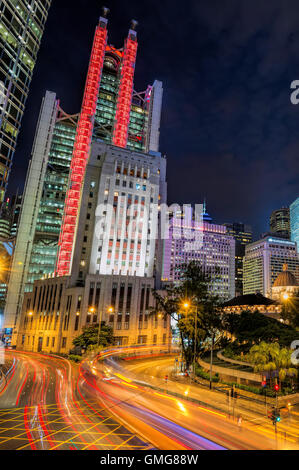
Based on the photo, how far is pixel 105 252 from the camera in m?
84.4

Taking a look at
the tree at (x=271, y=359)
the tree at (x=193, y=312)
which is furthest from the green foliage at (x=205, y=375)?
the tree at (x=271, y=359)

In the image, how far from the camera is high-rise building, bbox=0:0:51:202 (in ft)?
225

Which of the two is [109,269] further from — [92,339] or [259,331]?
[259,331]

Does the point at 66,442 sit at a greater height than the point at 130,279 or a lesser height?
lesser

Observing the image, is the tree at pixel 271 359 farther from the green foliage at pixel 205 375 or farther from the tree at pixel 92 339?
the tree at pixel 92 339

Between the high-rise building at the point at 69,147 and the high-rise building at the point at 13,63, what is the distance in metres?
27.9

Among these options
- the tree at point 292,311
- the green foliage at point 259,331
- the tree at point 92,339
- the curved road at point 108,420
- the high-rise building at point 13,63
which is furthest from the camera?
the high-rise building at point 13,63

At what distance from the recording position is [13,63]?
235 ft

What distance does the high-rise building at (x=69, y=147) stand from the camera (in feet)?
337

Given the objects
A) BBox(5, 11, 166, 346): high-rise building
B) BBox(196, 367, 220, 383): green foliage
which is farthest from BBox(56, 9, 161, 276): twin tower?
BBox(196, 367, 220, 383): green foliage

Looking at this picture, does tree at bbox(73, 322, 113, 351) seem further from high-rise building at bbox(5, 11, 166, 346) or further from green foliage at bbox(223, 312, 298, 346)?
high-rise building at bbox(5, 11, 166, 346)

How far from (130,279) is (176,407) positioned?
58.4 m

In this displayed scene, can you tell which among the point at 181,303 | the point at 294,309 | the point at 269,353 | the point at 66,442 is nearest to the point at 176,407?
the point at 66,442

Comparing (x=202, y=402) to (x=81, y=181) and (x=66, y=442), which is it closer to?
(x=66, y=442)
